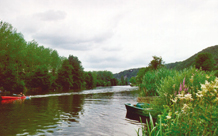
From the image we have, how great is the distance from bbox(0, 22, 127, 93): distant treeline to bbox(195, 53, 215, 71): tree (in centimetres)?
5193

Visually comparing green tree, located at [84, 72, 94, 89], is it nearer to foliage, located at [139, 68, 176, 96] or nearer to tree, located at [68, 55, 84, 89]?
tree, located at [68, 55, 84, 89]

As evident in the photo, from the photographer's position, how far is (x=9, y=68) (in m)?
39.2

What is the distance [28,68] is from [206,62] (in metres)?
59.3

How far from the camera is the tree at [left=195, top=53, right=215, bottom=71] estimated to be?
180 ft

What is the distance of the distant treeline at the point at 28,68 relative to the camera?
39219 mm

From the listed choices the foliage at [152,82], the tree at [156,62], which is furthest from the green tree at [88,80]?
the foliage at [152,82]

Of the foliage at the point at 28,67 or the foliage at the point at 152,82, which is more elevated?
the foliage at the point at 28,67

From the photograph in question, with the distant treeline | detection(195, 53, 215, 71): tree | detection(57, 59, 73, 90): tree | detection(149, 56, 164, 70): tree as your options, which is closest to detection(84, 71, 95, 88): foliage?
the distant treeline

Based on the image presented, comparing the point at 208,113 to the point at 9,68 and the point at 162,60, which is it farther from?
the point at 9,68

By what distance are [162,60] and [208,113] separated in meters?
37.2

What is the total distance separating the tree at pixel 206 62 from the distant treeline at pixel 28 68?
170ft

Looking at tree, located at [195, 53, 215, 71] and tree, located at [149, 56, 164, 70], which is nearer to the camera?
tree, located at [149, 56, 164, 70]

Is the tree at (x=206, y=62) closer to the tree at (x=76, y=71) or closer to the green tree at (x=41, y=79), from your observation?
the green tree at (x=41, y=79)

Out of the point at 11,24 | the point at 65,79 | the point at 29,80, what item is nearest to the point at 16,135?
the point at 11,24
